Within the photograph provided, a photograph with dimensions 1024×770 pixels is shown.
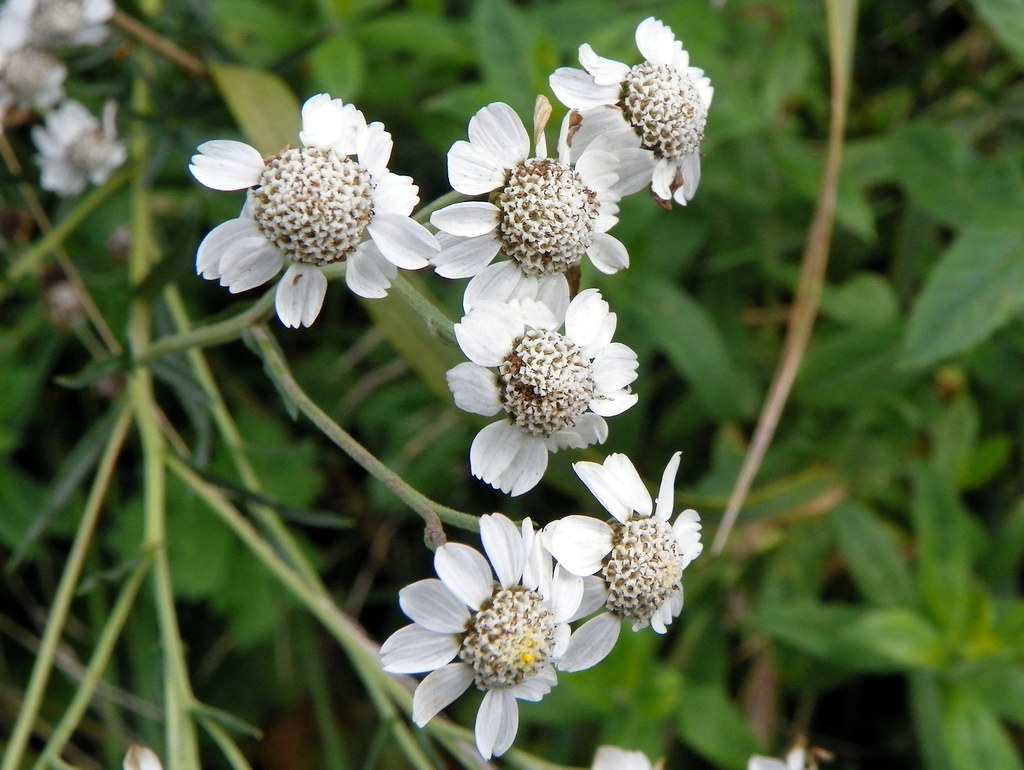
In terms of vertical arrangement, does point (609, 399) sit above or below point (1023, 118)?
below

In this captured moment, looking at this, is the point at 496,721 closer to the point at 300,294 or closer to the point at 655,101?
the point at 300,294

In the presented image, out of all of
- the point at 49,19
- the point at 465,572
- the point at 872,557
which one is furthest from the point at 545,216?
the point at 872,557

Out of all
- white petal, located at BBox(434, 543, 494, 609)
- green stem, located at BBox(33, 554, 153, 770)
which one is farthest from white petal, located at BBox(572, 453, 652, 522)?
green stem, located at BBox(33, 554, 153, 770)

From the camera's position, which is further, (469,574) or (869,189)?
(869,189)

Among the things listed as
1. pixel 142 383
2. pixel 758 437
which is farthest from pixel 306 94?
pixel 758 437

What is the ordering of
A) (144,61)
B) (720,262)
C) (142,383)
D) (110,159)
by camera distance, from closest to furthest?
1. (142,383)
2. (110,159)
3. (144,61)
4. (720,262)

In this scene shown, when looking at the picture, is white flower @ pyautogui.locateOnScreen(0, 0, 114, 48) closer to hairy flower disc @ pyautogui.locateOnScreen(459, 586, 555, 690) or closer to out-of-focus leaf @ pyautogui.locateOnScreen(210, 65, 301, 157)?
out-of-focus leaf @ pyautogui.locateOnScreen(210, 65, 301, 157)

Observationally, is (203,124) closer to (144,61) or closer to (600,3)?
(144,61)
